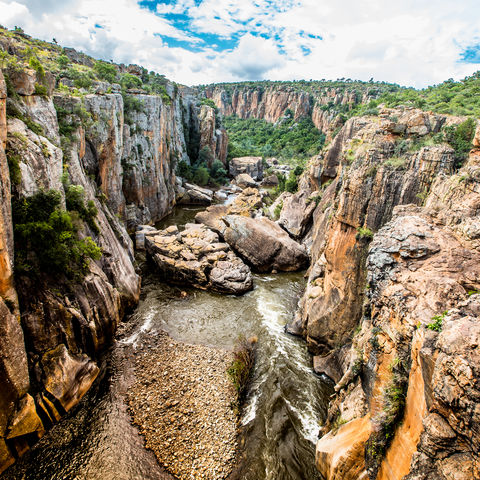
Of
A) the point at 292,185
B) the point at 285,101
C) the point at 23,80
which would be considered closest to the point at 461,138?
the point at 23,80

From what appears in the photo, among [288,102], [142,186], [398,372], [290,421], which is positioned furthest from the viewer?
[288,102]

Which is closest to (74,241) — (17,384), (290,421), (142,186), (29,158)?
(29,158)

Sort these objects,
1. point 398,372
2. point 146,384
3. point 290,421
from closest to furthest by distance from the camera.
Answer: point 398,372
point 290,421
point 146,384

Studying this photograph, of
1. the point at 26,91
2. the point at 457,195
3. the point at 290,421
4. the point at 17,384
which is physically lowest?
the point at 290,421

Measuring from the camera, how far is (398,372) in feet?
26.3

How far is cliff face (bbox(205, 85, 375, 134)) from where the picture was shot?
3693 inches

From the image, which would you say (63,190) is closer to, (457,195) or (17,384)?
(17,384)

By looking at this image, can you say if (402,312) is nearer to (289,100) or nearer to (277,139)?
(277,139)

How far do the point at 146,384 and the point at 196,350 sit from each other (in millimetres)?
3453

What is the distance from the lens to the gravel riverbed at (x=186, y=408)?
11336 mm

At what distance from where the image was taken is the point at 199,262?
85.6ft

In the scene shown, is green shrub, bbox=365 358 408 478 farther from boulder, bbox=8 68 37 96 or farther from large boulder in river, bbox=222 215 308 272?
boulder, bbox=8 68 37 96

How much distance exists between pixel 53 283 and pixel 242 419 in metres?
11.2

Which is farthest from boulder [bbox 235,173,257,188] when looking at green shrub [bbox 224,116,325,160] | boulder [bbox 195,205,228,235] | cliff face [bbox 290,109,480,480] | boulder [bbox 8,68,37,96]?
boulder [bbox 8,68,37,96]
